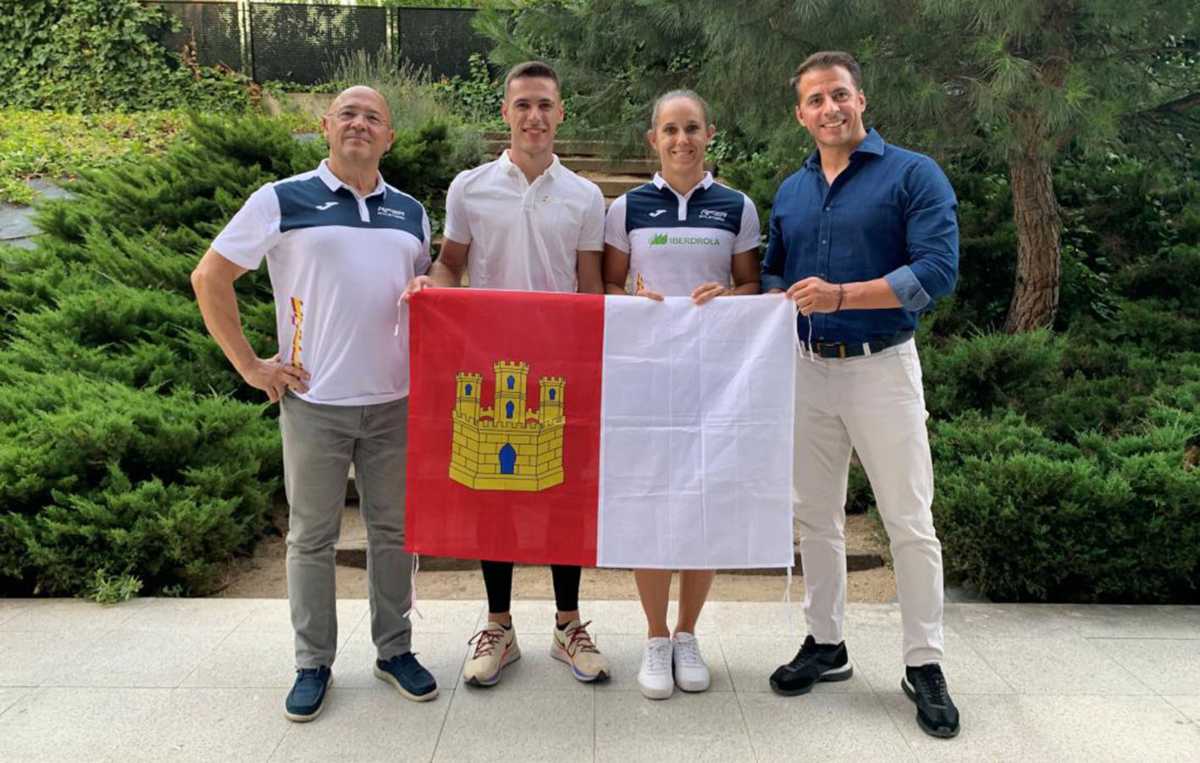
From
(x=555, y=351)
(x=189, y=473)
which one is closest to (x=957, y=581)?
(x=555, y=351)

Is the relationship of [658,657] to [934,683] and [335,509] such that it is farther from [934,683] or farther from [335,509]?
[335,509]

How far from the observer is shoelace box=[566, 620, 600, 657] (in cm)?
313

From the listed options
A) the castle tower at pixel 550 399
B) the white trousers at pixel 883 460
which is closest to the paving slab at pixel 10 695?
the castle tower at pixel 550 399

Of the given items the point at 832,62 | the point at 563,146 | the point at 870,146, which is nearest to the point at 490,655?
the point at 870,146

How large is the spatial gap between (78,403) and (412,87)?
6.77 m

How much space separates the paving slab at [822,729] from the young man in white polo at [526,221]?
1.90 ft

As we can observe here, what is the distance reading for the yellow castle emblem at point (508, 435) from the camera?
2.83m

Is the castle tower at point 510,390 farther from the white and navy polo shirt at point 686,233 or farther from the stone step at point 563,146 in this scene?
the stone step at point 563,146

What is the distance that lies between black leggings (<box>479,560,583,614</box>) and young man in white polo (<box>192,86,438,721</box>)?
363mm

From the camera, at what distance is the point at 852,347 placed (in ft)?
9.26

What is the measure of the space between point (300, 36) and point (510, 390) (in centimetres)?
1145

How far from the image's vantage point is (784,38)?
4.45 metres

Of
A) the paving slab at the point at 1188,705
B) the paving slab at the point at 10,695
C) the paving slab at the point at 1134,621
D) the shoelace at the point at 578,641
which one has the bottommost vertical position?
the paving slab at the point at 10,695

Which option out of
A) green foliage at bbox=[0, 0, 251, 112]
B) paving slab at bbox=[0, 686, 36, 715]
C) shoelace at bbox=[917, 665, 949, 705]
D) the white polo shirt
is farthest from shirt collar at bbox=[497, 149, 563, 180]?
green foliage at bbox=[0, 0, 251, 112]
